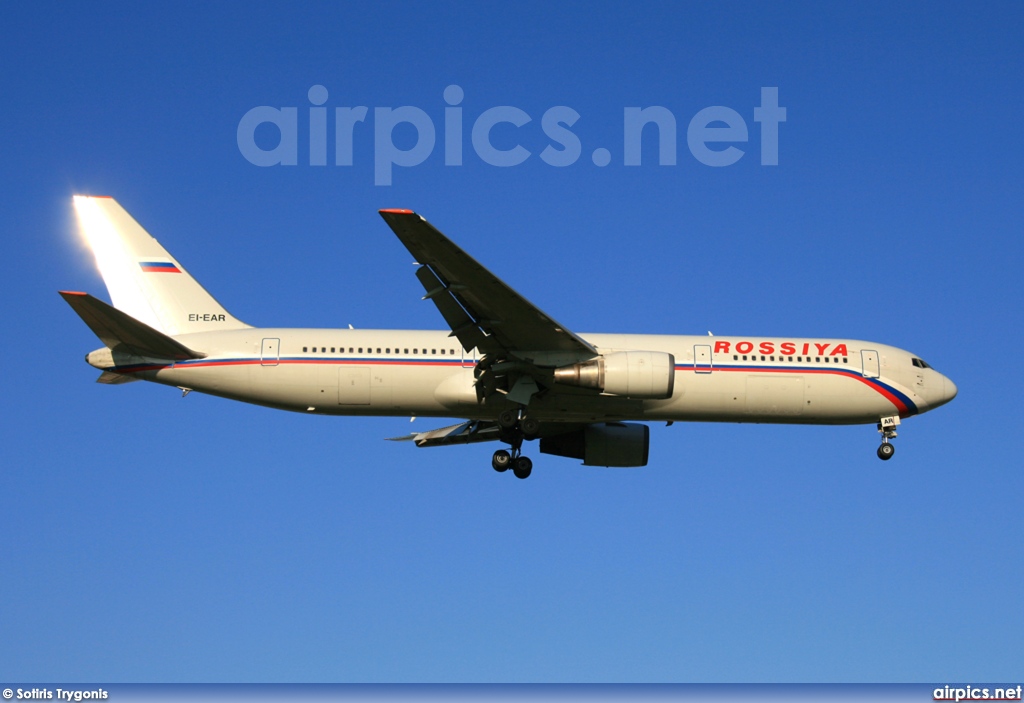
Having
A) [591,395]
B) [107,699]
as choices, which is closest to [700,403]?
[591,395]

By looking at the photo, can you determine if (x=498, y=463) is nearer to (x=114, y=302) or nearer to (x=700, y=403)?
(x=700, y=403)

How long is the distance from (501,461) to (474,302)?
5282 millimetres

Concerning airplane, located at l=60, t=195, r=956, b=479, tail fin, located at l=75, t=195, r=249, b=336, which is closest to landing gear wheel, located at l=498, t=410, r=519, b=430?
airplane, located at l=60, t=195, r=956, b=479

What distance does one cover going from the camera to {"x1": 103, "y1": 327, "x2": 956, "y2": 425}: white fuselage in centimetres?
2762

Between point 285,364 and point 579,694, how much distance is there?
11.0 metres

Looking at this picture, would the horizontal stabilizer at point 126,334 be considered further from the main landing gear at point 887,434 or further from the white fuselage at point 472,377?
the main landing gear at point 887,434

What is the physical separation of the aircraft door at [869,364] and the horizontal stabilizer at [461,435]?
400 inches

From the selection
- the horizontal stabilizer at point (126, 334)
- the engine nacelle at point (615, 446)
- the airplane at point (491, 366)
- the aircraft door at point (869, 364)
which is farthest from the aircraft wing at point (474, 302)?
the aircraft door at point (869, 364)

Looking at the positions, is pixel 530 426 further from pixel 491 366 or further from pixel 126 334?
pixel 126 334

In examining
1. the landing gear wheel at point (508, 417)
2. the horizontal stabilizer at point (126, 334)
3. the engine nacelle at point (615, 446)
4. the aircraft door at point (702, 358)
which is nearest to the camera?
the horizontal stabilizer at point (126, 334)

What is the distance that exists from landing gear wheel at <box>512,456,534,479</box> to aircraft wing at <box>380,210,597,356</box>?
3636 millimetres

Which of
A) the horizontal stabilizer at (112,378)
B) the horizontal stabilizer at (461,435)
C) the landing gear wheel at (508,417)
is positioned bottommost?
the landing gear wheel at (508,417)

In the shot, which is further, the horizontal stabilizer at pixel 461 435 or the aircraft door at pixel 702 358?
the horizontal stabilizer at pixel 461 435

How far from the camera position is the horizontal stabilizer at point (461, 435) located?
32.2 m
